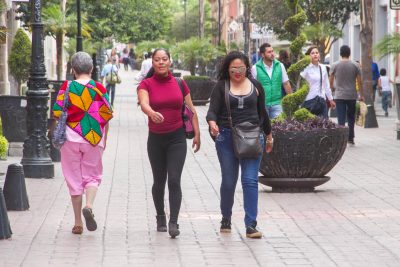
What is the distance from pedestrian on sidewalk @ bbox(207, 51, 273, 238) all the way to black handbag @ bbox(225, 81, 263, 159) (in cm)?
6

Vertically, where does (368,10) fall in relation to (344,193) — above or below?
above

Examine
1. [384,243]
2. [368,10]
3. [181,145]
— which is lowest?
[384,243]

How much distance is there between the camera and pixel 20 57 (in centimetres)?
2542

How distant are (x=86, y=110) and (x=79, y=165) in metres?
0.50

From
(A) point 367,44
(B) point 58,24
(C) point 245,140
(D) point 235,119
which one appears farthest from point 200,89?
(C) point 245,140

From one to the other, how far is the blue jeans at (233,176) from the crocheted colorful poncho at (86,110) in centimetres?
110

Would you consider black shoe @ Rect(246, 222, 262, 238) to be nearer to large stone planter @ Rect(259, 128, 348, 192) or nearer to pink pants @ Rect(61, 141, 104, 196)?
pink pants @ Rect(61, 141, 104, 196)

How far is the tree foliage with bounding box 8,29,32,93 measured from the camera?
25422 mm

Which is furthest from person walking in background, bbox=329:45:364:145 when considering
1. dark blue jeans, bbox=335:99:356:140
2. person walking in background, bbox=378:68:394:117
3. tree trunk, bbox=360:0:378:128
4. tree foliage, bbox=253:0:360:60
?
tree foliage, bbox=253:0:360:60

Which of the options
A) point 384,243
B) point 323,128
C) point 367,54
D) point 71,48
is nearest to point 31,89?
point 323,128

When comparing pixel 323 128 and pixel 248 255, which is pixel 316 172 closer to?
pixel 323 128

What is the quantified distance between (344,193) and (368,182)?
4.46ft

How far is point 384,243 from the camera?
10203mm

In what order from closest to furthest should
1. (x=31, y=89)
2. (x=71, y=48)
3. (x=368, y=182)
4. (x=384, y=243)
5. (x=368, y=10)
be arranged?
(x=384, y=243)
(x=368, y=182)
(x=31, y=89)
(x=368, y=10)
(x=71, y=48)
